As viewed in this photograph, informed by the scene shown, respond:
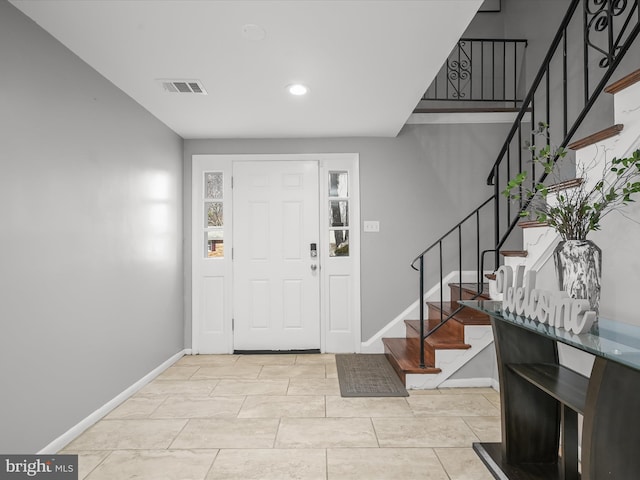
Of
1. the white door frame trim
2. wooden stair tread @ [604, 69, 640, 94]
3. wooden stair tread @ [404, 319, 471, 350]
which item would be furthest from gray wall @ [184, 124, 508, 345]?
wooden stair tread @ [604, 69, 640, 94]

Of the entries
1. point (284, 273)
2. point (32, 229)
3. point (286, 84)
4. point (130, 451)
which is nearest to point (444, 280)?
point (284, 273)

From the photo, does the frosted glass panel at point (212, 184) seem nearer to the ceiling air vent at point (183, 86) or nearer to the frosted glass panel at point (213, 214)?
the frosted glass panel at point (213, 214)

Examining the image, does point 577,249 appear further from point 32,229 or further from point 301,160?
point 301,160

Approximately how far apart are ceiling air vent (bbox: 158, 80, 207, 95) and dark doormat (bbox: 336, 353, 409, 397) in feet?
8.62

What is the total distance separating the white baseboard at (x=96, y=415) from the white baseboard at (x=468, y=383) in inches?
99.5

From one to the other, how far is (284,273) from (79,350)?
7.63 ft

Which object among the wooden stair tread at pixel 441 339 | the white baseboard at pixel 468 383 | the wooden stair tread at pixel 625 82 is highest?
the wooden stair tread at pixel 625 82

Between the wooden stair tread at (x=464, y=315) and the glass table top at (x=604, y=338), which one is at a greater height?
the glass table top at (x=604, y=338)

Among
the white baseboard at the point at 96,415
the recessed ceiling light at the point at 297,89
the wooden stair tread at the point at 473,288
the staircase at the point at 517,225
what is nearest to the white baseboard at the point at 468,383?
the staircase at the point at 517,225

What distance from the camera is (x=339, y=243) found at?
4.70 m

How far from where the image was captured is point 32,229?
2.27m

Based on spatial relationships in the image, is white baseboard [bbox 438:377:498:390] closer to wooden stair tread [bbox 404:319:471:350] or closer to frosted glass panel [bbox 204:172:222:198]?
wooden stair tread [bbox 404:319:471:350]

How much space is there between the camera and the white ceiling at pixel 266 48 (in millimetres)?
2154

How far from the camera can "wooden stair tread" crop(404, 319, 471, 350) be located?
350 cm
